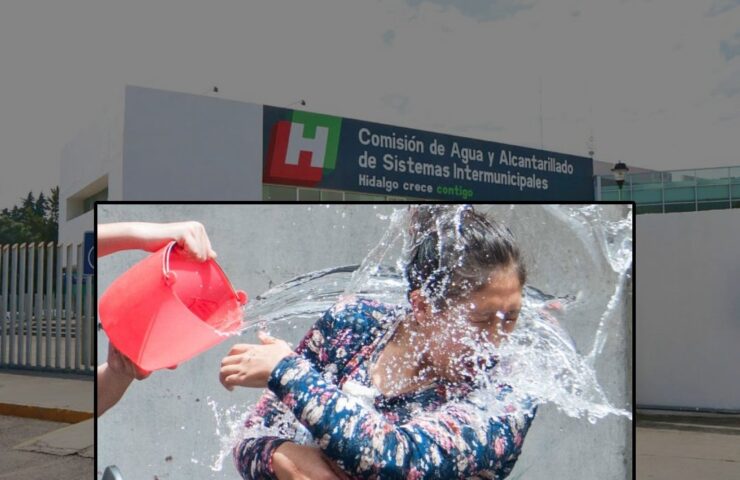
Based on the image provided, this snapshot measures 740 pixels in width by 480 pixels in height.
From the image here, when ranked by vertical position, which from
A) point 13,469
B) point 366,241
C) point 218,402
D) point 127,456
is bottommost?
point 13,469

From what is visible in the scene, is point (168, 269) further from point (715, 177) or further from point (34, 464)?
point (715, 177)

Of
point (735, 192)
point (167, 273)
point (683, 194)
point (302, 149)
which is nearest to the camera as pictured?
point (167, 273)

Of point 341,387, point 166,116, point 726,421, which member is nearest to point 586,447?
point 341,387

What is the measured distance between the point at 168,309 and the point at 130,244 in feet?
0.93

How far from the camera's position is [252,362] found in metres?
2.65

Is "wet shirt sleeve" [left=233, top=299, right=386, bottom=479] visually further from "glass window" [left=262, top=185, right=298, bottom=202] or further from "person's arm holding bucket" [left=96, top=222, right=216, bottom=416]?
"glass window" [left=262, top=185, right=298, bottom=202]

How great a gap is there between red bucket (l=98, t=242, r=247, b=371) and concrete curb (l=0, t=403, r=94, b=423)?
6.37 metres

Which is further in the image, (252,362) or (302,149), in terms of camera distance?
(302,149)

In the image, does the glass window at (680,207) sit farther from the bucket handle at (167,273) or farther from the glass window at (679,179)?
the bucket handle at (167,273)

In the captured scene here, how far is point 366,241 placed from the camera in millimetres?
2707

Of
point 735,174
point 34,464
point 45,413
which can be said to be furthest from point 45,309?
point 735,174

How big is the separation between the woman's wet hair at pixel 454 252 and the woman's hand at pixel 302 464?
0.64 metres

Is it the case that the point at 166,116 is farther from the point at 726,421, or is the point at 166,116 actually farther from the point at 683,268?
the point at 726,421

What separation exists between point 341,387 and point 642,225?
24.6 ft
